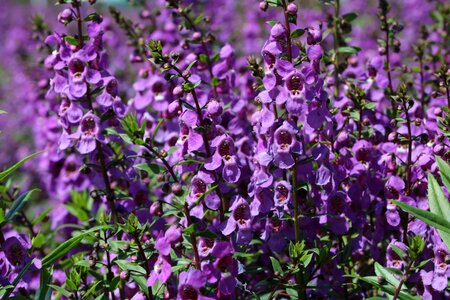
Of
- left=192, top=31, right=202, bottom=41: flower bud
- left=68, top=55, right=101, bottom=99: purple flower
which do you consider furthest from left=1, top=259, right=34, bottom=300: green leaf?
left=192, top=31, right=202, bottom=41: flower bud

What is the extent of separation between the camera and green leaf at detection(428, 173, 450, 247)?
2.47m

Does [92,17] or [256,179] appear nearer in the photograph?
[256,179]

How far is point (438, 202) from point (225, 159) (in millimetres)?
866

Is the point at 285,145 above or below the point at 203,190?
above

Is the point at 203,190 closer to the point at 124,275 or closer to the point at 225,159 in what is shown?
the point at 225,159

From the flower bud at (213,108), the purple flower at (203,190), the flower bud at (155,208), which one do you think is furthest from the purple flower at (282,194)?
the flower bud at (155,208)

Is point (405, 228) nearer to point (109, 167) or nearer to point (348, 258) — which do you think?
point (348, 258)

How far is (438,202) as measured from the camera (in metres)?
2.49

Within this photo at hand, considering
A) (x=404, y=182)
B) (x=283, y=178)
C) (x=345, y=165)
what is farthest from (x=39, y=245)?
(x=404, y=182)

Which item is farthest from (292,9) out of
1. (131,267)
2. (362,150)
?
(131,267)

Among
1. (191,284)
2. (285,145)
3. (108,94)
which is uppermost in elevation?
(285,145)

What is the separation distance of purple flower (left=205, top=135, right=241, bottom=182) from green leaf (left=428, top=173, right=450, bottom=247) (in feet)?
2.53

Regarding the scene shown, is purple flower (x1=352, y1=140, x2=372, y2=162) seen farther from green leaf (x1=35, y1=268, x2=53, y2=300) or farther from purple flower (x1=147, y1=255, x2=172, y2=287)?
green leaf (x1=35, y1=268, x2=53, y2=300)

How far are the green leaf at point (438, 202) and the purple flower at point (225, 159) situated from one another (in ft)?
2.53
